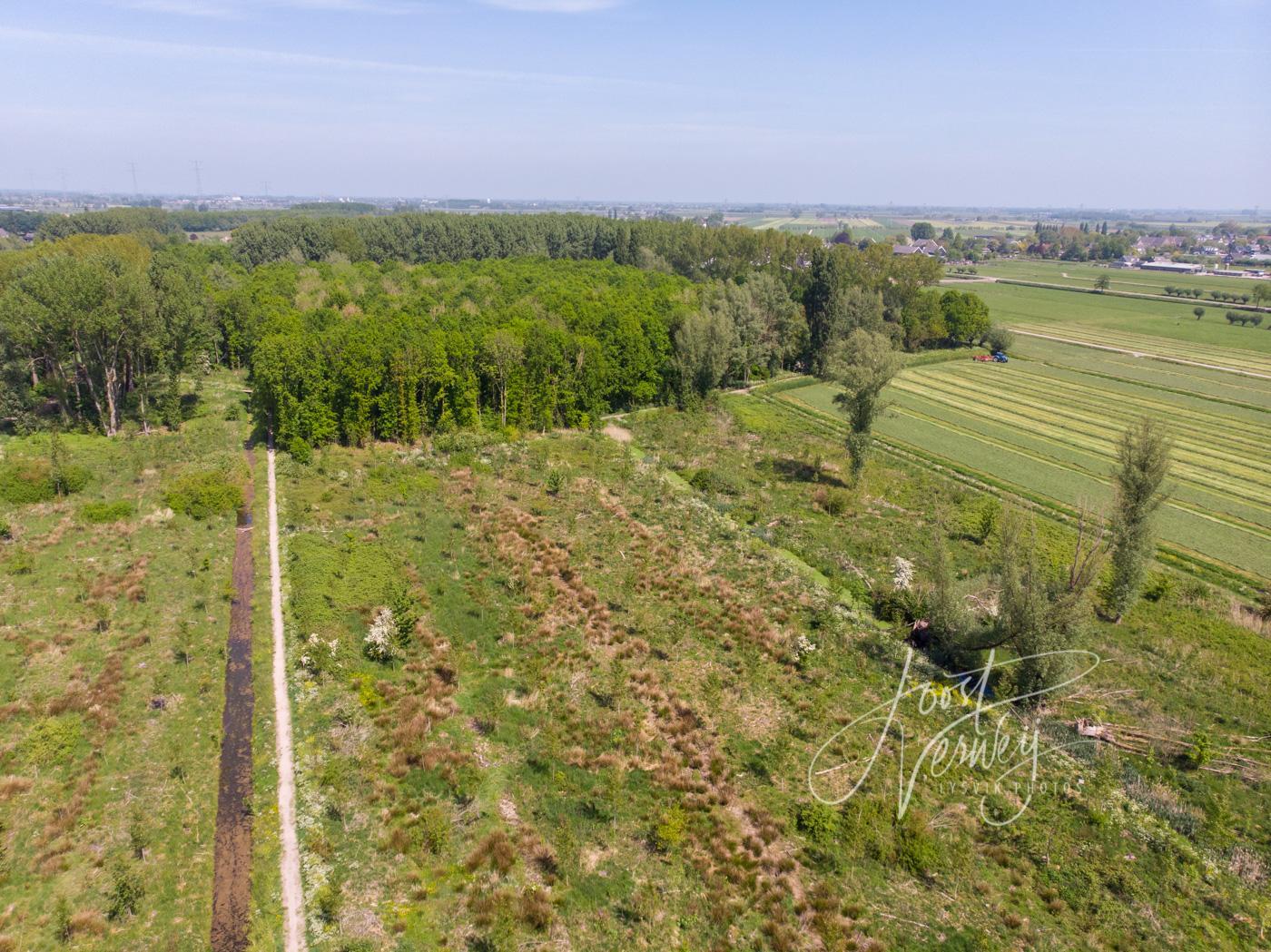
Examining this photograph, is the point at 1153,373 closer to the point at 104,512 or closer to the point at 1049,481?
the point at 1049,481

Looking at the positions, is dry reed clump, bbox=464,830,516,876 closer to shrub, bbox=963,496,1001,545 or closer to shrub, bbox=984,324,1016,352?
shrub, bbox=963,496,1001,545

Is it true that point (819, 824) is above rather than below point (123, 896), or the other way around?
below

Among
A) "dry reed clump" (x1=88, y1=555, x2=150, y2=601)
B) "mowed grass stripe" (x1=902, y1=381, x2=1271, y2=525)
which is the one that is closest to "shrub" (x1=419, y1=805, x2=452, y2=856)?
"dry reed clump" (x1=88, y1=555, x2=150, y2=601)

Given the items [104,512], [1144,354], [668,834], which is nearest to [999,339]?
[1144,354]

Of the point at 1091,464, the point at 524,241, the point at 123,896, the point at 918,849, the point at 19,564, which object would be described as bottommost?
the point at 918,849

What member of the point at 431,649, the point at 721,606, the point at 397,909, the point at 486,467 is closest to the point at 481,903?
the point at 397,909
